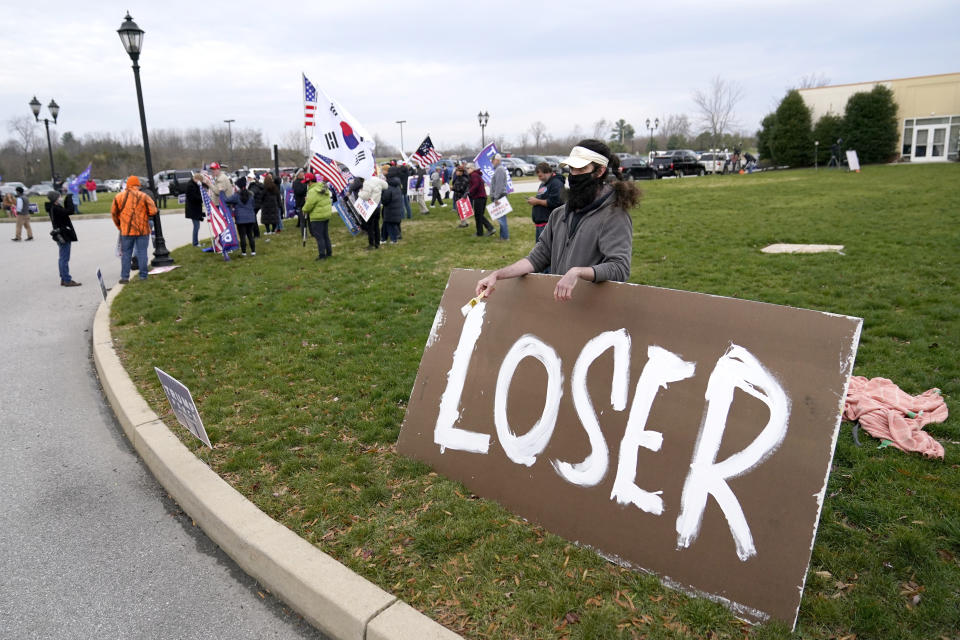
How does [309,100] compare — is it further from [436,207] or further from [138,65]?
[436,207]

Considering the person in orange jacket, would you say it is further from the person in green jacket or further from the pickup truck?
the pickup truck

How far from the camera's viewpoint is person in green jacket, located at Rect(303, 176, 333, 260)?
12.7 m

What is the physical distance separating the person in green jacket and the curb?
8.41 meters

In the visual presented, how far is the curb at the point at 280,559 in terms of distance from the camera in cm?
270

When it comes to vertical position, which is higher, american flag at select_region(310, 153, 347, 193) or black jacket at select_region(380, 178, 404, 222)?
american flag at select_region(310, 153, 347, 193)

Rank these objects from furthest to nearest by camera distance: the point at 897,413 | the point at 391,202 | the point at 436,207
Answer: the point at 436,207 → the point at 391,202 → the point at 897,413

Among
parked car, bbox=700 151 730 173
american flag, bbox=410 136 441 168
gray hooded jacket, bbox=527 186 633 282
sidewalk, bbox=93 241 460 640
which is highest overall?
parked car, bbox=700 151 730 173

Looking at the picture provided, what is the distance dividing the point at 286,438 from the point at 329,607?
77.2 inches

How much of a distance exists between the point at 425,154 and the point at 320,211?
596 centimetres

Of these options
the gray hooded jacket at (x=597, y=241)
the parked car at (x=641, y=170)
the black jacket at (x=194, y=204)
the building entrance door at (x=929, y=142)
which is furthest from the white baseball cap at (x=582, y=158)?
the building entrance door at (x=929, y=142)

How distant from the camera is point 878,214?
1513 cm

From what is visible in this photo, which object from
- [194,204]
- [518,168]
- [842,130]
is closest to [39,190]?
[518,168]

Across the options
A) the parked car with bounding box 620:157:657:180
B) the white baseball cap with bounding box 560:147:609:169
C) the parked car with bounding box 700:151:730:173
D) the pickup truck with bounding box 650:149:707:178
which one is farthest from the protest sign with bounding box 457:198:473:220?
the parked car with bounding box 700:151:730:173

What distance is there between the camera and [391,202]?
569 inches
